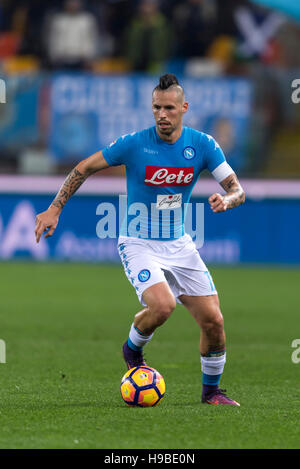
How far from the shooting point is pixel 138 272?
6691 mm

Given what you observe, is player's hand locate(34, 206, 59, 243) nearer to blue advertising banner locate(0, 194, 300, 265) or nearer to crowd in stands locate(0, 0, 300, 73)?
blue advertising banner locate(0, 194, 300, 265)

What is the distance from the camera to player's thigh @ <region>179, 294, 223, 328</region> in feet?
21.9

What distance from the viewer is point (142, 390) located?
6.43 meters

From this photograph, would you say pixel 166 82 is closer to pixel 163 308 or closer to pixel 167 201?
pixel 167 201

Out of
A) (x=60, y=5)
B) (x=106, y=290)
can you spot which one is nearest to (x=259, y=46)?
(x=60, y=5)

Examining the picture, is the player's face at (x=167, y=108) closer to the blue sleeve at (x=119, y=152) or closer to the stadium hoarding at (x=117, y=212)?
the blue sleeve at (x=119, y=152)

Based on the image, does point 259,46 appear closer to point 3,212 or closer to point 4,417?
point 3,212

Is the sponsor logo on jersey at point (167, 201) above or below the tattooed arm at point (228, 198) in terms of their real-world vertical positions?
below

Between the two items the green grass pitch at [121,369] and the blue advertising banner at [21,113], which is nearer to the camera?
the green grass pitch at [121,369]

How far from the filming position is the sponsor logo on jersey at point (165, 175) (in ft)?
22.3

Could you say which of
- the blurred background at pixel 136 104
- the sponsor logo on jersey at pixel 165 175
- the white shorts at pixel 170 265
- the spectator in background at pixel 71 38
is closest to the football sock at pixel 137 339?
the white shorts at pixel 170 265

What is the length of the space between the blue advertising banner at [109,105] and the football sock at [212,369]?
1280 cm

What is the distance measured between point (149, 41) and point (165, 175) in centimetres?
1365
